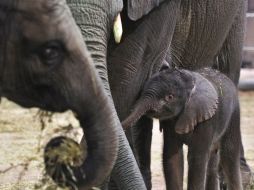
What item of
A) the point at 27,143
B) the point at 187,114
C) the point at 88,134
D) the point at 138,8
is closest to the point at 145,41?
the point at 138,8

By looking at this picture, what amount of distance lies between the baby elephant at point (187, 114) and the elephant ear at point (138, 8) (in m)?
0.39

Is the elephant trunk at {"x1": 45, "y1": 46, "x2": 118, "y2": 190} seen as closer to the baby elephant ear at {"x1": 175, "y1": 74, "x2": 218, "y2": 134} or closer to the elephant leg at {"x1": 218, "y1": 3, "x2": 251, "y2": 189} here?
the baby elephant ear at {"x1": 175, "y1": 74, "x2": 218, "y2": 134}

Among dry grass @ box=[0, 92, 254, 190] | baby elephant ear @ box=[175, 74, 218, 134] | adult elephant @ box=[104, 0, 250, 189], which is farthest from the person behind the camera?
dry grass @ box=[0, 92, 254, 190]

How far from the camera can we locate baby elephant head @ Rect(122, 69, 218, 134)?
5.74m

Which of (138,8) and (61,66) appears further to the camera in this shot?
(138,8)

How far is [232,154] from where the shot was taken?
6.37 metres

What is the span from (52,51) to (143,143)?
8.56 feet

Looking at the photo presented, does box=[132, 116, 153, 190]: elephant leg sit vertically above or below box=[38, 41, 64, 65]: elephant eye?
below

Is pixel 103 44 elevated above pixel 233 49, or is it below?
above

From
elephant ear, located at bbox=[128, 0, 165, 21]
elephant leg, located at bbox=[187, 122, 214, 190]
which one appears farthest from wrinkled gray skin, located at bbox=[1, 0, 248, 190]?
elephant leg, located at bbox=[187, 122, 214, 190]

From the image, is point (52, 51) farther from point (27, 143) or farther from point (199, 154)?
point (27, 143)

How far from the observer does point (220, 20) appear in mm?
6848

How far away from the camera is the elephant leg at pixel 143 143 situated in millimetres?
6535

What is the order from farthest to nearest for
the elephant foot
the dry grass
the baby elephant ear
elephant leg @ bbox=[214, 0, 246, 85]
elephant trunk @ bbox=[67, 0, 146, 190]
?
the dry grass
elephant leg @ bbox=[214, 0, 246, 85]
the elephant foot
the baby elephant ear
elephant trunk @ bbox=[67, 0, 146, 190]
